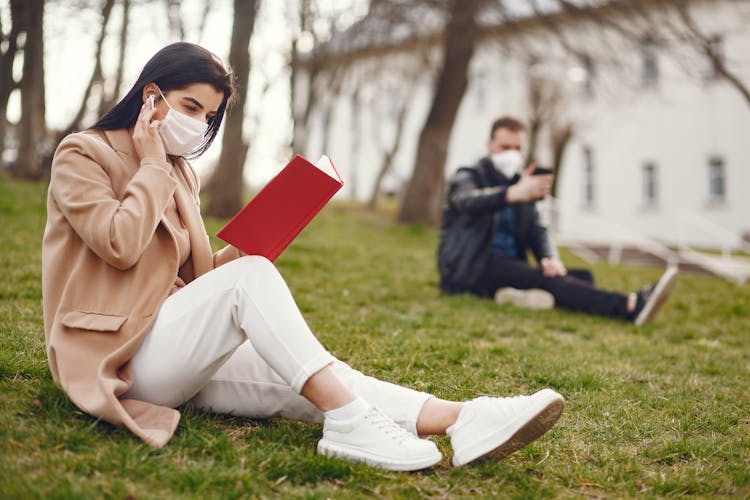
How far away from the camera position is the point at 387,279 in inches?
303

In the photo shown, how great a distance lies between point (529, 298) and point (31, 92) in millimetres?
12061

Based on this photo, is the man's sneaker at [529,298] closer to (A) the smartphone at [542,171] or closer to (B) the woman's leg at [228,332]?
(A) the smartphone at [542,171]

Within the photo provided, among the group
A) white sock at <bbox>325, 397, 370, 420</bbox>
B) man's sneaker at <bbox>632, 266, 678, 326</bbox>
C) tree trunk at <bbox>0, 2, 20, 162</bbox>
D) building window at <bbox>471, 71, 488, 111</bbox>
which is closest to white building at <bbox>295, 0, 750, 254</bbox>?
building window at <bbox>471, 71, 488, 111</bbox>

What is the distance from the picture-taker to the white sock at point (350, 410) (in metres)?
2.54

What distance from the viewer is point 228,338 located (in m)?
2.57

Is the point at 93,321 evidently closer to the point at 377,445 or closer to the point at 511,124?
the point at 377,445

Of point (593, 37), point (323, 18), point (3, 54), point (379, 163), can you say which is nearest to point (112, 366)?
point (593, 37)

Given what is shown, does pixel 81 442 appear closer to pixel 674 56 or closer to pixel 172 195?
pixel 172 195

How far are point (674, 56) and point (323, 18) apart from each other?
9.59 metres

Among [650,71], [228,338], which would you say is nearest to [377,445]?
[228,338]

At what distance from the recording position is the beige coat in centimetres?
248

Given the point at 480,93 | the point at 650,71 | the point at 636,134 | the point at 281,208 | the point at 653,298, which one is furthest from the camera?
the point at 480,93

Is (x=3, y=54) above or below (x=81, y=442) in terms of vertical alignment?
above

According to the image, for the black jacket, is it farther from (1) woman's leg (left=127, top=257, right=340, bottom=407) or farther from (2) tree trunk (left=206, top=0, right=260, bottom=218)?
(2) tree trunk (left=206, top=0, right=260, bottom=218)
